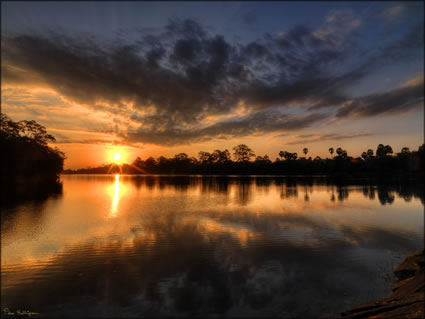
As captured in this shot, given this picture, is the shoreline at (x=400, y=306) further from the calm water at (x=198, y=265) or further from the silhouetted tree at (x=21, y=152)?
the silhouetted tree at (x=21, y=152)

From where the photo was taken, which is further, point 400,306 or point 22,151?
point 22,151

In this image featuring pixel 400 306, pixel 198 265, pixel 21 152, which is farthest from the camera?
pixel 21 152

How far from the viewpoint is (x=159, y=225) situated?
29.8 meters

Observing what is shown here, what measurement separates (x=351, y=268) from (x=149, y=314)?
46.3ft

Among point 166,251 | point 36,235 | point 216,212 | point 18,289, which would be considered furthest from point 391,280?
point 36,235

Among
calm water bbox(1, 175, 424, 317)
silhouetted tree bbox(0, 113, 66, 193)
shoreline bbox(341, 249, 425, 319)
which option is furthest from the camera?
silhouetted tree bbox(0, 113, 66, 193)

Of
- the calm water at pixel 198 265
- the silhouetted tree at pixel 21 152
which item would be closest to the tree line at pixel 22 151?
the silhouetted tree at pixel 21 152

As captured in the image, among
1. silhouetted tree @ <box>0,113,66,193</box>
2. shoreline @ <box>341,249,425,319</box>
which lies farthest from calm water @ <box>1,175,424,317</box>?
silhouetted tree @ <box>0,113,66,193</box>

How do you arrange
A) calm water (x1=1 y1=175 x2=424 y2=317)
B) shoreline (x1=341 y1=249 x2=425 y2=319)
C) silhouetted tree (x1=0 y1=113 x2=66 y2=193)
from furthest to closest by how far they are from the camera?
silhouetted tree (x1=0 y1=113 x2=66 y2=193)
calm water (x1=1 y1=175 x2=424 y2=317)
shoreline (x1=341 y1=249 x2=425 y2=319)

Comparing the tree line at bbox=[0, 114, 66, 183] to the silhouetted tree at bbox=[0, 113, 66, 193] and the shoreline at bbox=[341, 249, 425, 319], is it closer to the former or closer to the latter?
the silhouetted tree at bbox=[0, 113, 66, 193]

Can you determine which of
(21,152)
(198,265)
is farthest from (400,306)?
(21,152)

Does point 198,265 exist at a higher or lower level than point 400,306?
lower

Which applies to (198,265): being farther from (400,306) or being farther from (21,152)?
(21,152)

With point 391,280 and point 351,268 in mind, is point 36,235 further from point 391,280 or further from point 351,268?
point 391,280
